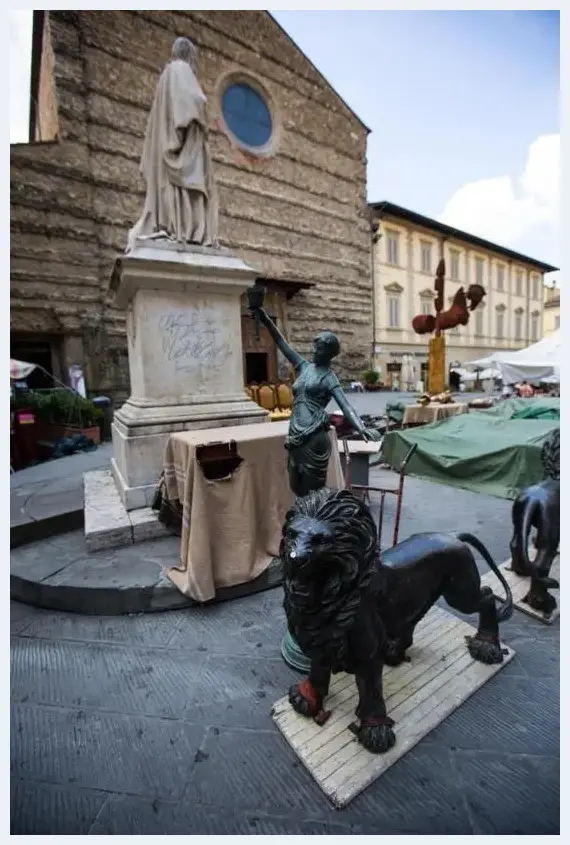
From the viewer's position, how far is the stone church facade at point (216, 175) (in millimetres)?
12672

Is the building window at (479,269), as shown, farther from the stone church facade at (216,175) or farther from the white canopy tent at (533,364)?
the white canopy tent at (533,364)

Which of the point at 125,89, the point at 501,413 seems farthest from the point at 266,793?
the point at 125,89

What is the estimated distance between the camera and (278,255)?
18.9m

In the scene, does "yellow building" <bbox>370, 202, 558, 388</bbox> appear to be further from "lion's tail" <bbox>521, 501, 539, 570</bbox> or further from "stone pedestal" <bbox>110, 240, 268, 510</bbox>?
"lion's tail" <bbox>521, 501, 539, 570</bbox>

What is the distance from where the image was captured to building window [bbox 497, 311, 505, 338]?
38188 millimetres

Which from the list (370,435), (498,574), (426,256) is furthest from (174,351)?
(426,256)

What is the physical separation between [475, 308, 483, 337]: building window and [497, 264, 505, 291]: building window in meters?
4.36

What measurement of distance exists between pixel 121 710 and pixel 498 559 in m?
3.32

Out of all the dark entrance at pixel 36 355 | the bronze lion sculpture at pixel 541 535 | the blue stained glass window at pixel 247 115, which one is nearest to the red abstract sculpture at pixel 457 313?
the bronze lion sculpture at pixel 541 535

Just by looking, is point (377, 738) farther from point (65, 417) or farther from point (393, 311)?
point (393, 311)

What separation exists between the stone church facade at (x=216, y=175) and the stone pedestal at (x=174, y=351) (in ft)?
21.0

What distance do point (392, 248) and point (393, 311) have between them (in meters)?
4.27

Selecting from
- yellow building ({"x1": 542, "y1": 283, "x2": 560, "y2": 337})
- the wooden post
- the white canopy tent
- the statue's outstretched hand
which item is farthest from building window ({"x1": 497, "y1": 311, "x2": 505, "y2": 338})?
the statue's outstretched hand

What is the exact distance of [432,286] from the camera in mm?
30047
